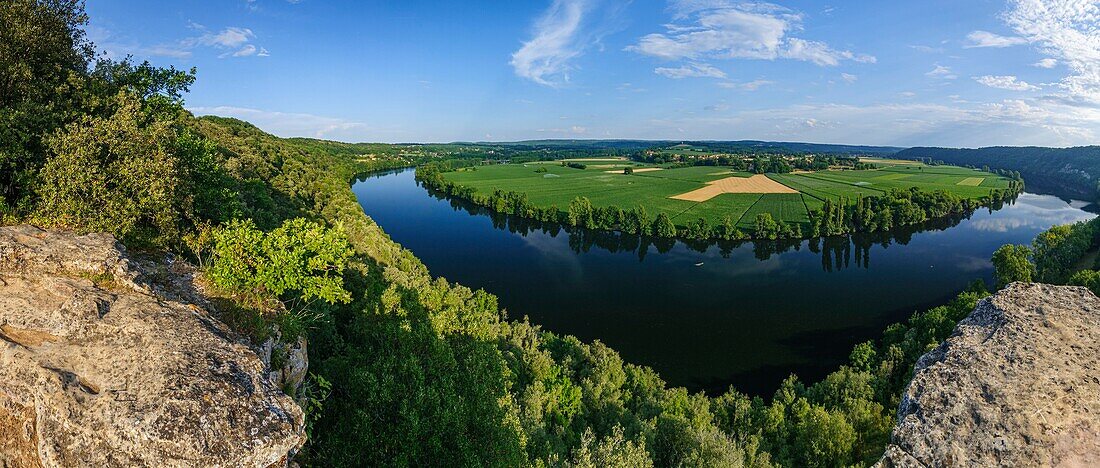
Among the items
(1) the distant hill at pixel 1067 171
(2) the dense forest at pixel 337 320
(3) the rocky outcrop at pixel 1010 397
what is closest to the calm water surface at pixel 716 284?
A: (2) the dense forest at pixel 337 320

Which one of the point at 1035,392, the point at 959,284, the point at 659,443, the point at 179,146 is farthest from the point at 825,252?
the point at 179,146

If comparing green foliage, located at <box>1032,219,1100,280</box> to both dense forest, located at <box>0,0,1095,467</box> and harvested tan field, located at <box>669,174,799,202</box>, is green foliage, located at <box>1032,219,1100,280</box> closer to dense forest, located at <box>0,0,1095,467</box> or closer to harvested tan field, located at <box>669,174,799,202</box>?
dense forest, located at <box>0,0,1095,467</box>

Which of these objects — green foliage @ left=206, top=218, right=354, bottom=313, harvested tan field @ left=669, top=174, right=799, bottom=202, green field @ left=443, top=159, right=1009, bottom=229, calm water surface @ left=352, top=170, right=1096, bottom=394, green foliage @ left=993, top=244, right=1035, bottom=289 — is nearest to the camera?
green foliage @ left=206, top=218, right=354, bottom=313

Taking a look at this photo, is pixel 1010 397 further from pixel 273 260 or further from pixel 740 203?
pixel 740 203

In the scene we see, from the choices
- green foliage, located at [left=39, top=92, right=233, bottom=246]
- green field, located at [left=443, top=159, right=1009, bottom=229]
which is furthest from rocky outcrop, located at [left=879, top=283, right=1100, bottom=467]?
green field, located at [left=443, top=159, right=1009, bottom=229]

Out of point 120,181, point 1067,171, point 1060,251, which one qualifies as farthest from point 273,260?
point 1067,171

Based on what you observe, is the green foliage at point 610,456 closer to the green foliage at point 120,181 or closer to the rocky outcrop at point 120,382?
the rocky outcrop at point 120,382

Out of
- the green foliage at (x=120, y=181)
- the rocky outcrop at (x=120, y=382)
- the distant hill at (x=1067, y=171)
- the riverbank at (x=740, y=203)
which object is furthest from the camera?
the distant hill at (x=1067, y=171)
